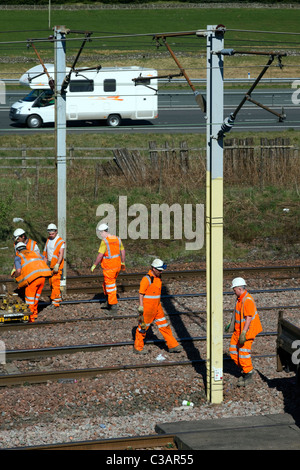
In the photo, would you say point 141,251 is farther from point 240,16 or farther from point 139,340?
point 240,16

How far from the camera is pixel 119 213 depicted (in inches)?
805

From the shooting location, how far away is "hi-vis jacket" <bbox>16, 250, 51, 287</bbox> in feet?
44.0

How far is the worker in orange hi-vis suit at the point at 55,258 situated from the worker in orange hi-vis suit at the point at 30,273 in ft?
1.89

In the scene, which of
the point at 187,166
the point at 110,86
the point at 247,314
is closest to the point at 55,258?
the point at 247,314

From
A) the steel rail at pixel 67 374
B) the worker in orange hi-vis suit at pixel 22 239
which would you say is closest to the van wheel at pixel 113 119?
the worker in orange hi-vis suit at pixel 22 239

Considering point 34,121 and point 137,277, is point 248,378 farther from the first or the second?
point 34,121

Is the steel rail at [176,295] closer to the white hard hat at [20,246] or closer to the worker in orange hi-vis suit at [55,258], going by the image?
the worker in orange hi-vis suit at [55,258]

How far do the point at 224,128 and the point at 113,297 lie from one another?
16.5 feet

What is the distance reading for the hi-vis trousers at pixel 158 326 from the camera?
11703 millimetres

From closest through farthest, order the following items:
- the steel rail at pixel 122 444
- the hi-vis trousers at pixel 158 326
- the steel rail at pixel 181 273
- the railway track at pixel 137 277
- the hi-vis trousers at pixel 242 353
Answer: the steel rail at pixel 122 444 → the hi-vis trousers at pixel 242 353 → the hi-vis trousers at pixel 158 326 → the railway track at pixel 137 277 → the steel rail at pixel 181 273

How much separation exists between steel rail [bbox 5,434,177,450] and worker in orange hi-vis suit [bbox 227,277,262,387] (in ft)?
7.10

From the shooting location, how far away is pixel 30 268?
13.4 m

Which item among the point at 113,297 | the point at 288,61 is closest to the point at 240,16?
the point at 288,61
